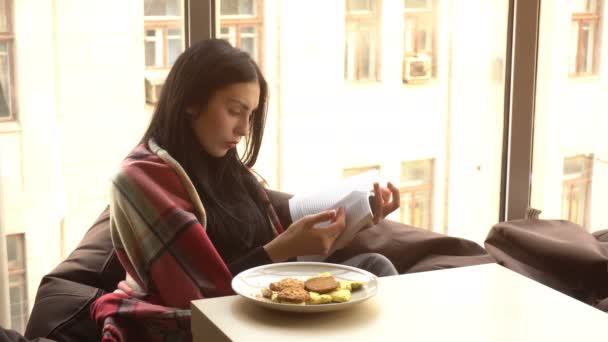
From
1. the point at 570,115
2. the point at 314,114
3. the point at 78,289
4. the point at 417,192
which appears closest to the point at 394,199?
the point at 78,289

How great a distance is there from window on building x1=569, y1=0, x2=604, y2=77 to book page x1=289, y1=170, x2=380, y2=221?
1.61 meters

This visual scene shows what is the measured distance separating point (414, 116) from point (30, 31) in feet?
4.86

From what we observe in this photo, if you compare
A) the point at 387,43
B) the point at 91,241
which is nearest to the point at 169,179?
the point at 91,241

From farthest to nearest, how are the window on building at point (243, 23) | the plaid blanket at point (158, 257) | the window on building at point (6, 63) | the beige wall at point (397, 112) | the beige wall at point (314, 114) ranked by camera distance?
the beige wall at point (397, 112), the window on building at point (243, 23), the beige wall at point (314, 114), the window on building at point (6, 63), the plaid blanket at point (158, 257)

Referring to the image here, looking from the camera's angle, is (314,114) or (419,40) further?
(419,40)

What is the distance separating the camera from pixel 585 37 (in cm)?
329

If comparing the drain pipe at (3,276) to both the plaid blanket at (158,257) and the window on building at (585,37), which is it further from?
the window on building at (585,37)

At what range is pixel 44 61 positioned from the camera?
246cm

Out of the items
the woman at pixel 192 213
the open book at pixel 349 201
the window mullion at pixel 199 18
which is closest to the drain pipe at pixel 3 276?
the woman at pixel 192 213

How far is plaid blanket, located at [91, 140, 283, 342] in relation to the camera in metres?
1.79

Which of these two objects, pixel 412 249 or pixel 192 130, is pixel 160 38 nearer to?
pixel 192 130

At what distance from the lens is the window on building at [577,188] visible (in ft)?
11.3

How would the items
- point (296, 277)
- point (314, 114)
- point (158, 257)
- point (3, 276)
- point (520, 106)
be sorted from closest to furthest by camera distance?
point (296, 277), point (158, 257), point (3, 276), point (314, 114), point (520, 106)

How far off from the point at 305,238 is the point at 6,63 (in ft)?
3.62
